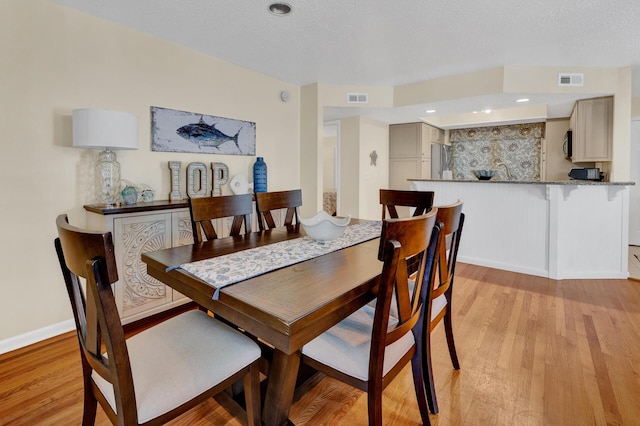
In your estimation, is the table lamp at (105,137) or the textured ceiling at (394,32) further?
the textured ceiling at (394,32)

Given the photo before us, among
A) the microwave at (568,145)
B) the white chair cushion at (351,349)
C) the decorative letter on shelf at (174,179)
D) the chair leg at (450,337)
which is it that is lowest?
the chair leg at (450,337)

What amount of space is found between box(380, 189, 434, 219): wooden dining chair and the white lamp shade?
1926mm

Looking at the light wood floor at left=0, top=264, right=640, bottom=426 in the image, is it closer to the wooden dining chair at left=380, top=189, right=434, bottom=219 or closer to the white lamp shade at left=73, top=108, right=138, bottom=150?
the wooden dining chair at left=380, top=189, right=434, bottom=219

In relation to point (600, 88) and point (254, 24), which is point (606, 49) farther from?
point (254, 24)

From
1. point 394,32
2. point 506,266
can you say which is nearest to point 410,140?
point 506,266

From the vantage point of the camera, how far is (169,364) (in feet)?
3.60

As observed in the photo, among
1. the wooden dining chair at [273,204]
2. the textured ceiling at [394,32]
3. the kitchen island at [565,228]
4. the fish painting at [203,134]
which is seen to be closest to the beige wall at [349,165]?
the textured ceiling at [394,32]

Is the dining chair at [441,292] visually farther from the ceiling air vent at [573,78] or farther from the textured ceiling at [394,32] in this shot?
the ceiling air vent at [573,78]

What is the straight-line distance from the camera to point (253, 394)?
123 centimetres

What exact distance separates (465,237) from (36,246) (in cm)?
421

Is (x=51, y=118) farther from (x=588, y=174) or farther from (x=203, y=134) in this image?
(x=588, y=174)

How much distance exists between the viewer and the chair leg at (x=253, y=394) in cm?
122

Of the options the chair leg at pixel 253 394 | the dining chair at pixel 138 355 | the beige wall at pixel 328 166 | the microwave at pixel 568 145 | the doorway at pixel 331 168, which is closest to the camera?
the dining chair at pixel 138 355

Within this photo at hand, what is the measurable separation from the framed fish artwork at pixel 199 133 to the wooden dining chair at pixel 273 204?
120 centimetres
